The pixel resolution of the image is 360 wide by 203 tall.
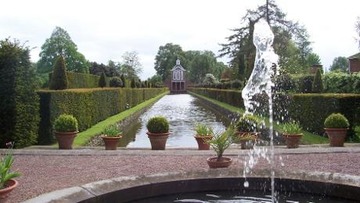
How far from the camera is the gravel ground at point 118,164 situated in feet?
21.2

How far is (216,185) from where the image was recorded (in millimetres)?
5461

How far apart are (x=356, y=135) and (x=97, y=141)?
825cm

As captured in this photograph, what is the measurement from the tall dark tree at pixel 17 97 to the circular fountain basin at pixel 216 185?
6453 millimetres

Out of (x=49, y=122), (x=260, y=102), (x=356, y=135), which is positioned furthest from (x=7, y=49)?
(x=260, y=102)

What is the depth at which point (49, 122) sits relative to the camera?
11898 mm

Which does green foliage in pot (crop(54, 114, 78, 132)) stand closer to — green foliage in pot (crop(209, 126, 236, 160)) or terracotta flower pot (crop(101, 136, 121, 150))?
terracotta flower pot (crop(101, 136, 121, 150))

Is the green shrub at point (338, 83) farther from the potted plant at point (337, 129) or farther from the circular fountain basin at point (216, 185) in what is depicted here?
the circular fountain basin at point (216, 185)

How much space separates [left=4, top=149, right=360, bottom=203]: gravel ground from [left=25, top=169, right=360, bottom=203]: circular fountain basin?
4.47 feet

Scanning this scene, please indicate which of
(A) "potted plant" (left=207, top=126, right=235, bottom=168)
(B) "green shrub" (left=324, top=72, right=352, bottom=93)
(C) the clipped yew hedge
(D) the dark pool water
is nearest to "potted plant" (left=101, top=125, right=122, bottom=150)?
(A) "potted plant" (left=207, top=126, right=235, bottom=168)

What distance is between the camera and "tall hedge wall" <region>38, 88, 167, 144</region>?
39.1 feet

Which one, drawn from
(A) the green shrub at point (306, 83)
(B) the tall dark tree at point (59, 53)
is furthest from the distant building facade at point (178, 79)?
(A) the green shrub at point (306, 83)

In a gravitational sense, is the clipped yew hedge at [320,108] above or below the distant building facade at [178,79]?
below

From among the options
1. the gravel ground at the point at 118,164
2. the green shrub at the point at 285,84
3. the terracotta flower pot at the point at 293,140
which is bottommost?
the gravel ground at the point at 118,164

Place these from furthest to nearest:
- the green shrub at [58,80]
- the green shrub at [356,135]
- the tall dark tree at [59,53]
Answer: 1. the tall dark tree at [59,53]
2. the green shrub at [58,80]
3. the green shrub at [356,135]
